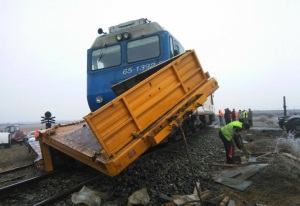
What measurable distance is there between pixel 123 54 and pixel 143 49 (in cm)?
60

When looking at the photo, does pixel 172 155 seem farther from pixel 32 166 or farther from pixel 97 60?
pixel 32 166

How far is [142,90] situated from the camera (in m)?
5.02

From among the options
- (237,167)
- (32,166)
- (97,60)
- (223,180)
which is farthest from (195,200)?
(32,166)

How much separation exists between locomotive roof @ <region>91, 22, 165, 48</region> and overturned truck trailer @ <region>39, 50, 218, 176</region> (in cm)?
193

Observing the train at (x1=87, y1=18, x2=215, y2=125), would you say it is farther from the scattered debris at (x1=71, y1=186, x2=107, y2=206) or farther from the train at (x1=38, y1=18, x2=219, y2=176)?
the scattered debris at (x1=71, y1=186, x2=107, y2=206)

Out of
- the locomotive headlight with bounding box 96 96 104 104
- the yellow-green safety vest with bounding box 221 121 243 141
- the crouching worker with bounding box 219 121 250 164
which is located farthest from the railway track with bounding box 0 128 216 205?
the yellow-green safety vest with bounding box 221 121 243 141

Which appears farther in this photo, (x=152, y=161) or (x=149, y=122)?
(x=152, y=161)

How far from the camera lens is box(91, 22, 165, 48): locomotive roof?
305 inches

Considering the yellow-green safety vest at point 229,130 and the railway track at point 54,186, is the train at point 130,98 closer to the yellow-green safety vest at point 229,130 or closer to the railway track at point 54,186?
the railway track at point 54,186

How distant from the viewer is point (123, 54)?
7.86 metres

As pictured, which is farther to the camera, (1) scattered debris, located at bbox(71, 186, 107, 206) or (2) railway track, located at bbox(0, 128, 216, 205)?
(2) railway track, located at bbox(0, 128, 216, 205)

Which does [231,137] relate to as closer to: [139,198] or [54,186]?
[139,198]

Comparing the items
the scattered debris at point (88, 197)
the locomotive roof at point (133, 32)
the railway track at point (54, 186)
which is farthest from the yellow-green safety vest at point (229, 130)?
the scattered debris at point (88, 197)

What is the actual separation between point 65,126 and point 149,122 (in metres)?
3.06
